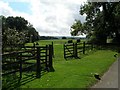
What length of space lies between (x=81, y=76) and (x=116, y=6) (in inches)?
1610

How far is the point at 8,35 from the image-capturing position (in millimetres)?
26109

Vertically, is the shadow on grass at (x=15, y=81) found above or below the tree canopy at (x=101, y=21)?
below

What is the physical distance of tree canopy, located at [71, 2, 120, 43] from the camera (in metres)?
56.5

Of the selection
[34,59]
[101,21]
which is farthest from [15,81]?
[101,21]

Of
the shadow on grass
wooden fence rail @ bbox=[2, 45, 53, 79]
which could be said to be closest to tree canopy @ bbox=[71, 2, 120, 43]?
wooden fence rail @ bbox=[2, 45, 53, 79]

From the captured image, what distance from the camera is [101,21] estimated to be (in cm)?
5684

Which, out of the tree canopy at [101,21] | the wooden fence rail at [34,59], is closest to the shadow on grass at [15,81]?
the wooden fence rail at [34,59]

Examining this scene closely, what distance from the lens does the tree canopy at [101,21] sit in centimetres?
5650

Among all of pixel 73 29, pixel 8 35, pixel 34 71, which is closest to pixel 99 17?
pixel 73 29

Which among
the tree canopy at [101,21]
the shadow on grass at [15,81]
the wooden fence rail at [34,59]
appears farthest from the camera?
the tree canopy at [101,21]

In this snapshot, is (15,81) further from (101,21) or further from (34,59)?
(101,21)

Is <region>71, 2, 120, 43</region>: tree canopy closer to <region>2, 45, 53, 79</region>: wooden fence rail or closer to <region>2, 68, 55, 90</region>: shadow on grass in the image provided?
<region>2, 45, 53, 79</region>: wooden fence rail

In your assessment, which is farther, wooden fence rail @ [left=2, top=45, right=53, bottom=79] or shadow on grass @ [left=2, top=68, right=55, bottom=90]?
wooden fence rail @ [left=2, top=45, right=53, bottom=79]

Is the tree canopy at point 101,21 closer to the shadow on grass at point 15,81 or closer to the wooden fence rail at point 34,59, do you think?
the wooden fence rail at point 34,59
